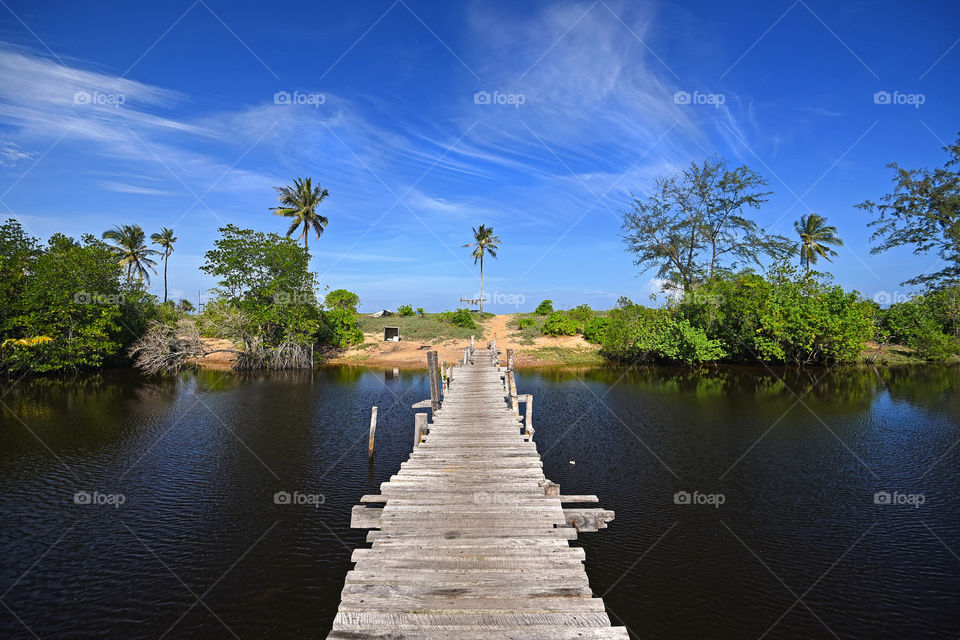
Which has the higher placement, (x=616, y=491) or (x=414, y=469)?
(x=414, y=469)

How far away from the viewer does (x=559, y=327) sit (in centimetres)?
5441

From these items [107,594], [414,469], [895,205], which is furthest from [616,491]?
[895,205]

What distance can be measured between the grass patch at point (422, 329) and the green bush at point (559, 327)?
26.1 ft

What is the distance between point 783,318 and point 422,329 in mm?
A: 37026

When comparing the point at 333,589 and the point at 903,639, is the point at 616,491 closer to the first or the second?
the point at 903,639

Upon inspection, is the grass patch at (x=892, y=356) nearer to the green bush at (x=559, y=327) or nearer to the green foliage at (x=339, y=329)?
the green bush at (x=559, y=327)

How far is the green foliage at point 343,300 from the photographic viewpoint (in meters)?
54.4

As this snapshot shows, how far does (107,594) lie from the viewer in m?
9.75

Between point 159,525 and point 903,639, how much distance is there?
16527mm

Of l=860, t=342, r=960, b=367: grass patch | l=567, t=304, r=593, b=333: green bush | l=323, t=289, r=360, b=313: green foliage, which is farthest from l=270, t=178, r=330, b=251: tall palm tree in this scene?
l=860, t=342, r=960, b=367: grass patch

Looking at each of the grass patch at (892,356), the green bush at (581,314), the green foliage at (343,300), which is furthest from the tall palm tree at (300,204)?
the grass patch at (892,356)

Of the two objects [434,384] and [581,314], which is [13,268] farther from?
[581,314]

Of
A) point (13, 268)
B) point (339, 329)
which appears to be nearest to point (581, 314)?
point (339, 329)

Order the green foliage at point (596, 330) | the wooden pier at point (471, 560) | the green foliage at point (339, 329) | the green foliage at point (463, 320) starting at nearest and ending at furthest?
1. the wooden pier at point (471, 560)
2. the green foliage at point (339, 329)
3. the green foliage at point (596, 330)
4. the green foliage at point (463, 320)
